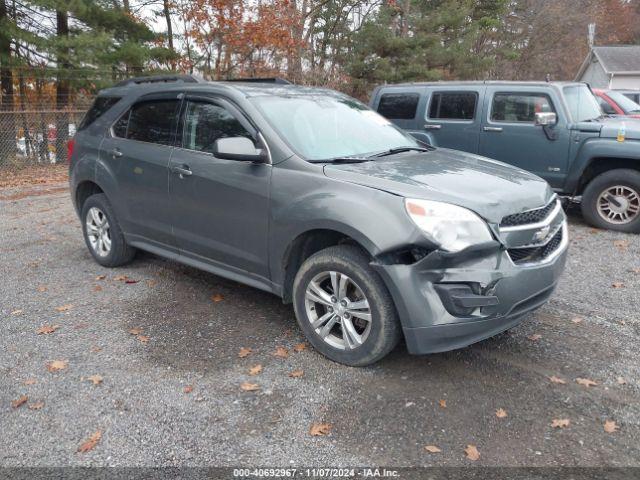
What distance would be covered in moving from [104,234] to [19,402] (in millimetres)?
2608

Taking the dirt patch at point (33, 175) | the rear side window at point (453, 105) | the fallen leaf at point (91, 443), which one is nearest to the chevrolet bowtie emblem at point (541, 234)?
the fallen leaf at point (91, 443)

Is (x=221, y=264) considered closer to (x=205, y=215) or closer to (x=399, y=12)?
(x=205, y=215)

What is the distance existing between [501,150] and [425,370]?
5205mm

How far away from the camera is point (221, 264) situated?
4352 millimetres

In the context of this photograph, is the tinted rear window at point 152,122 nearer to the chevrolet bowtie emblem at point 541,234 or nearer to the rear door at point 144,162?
the rear door at point 144,162

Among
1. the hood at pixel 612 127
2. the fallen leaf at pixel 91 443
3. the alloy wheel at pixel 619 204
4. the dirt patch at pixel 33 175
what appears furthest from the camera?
the dirt patch at pixel 33 175

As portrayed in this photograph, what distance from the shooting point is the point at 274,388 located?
3375 millimetres

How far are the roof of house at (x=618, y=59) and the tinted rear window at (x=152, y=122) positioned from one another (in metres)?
36.3

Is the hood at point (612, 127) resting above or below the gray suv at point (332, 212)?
above

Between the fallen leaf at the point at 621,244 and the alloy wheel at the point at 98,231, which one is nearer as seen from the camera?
the alloy wheel at the point at 98,231

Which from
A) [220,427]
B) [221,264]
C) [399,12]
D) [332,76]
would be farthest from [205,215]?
[399,12]

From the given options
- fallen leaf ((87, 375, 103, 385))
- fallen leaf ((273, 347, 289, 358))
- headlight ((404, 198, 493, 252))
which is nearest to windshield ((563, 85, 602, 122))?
headlight ((404, 198, 493, 252))

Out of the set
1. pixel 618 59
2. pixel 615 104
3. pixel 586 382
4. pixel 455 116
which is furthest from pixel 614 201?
pixel 618 59

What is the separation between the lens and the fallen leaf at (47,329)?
4.18 m
